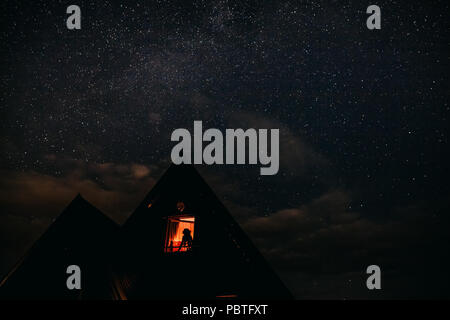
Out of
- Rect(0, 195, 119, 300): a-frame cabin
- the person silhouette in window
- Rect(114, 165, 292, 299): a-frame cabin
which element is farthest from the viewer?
Rect(0, 195, 119, 300): a-frame cabin

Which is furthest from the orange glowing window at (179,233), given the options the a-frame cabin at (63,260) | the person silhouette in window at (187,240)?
the a-frame cabin at (63,260)

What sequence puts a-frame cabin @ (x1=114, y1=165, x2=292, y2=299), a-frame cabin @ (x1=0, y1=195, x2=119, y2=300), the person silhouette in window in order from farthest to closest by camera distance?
a-frame cabin @ (x1=0, y1=195, x2=119, y2=300), the person silhouette in window, a-frame cabin @ (x1=114, y1=165, x2=292, y2=299)

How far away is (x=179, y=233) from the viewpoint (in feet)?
33.2

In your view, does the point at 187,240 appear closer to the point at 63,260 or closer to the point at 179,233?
the point at 179,233

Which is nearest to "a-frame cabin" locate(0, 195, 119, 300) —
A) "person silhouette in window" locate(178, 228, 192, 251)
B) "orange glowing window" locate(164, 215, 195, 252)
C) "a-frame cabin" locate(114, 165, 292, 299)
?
"a-frame cabin" locate(114, 165, 292, 299)

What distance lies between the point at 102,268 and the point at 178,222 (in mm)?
2504

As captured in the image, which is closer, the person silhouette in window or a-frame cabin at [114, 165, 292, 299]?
a-frame cabin at [114, 165, 292, 299]

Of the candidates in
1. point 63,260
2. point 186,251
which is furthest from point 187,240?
point 63,260

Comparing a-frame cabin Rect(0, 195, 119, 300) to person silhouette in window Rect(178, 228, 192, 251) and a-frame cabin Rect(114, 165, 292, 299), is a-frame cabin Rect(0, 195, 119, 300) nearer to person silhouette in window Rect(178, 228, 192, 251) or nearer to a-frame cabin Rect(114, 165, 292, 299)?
a-frame cabin Rect(114, 165, 292, 299)

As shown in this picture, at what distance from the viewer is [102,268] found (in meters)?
10.2

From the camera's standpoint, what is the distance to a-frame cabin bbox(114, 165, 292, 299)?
9.24m

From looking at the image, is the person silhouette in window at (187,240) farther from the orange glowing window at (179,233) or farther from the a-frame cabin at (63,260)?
the a-frame cabin at (63,260)
